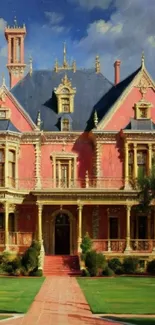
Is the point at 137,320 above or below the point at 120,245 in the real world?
below

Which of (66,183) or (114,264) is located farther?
(66,183)

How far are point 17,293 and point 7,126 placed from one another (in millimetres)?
20417

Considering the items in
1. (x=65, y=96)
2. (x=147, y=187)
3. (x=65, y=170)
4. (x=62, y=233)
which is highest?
(x=65, y=96)

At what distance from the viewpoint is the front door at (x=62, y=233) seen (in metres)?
47.4

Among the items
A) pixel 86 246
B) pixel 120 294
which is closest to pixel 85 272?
pixel 86 246

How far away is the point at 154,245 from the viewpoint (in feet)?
146

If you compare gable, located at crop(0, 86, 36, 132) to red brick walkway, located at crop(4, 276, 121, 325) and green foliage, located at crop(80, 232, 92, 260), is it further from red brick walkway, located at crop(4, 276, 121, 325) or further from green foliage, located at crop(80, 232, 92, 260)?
red brick walkway, located at crop(4, 276, 121, 325)

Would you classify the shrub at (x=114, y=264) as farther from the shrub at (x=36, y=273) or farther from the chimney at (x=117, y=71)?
the chimney at (x=117, y=71)

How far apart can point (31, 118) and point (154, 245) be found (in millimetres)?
13635

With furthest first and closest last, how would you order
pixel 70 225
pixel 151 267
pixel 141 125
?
pixel 70 225
pixel 141 125
pixel 151 267

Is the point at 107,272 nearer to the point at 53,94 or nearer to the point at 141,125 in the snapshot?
the point at 141,125

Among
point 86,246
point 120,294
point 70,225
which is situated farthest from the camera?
point 70,225

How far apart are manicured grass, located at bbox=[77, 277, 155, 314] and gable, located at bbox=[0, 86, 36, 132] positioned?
14850mm

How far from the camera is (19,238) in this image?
45.7 meters
